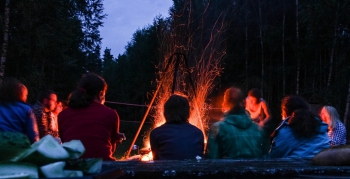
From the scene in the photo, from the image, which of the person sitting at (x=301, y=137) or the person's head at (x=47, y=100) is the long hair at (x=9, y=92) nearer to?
the person's head at (x=47, y=100)

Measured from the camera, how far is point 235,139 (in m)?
4.31

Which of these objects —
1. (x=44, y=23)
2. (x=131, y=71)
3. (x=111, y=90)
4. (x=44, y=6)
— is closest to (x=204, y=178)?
(x=44, y=6)

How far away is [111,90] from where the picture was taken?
55312mm

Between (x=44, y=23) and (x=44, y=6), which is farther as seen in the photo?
(x=44, y=23)

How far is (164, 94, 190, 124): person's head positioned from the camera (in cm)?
425

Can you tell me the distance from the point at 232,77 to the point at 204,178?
26.7 meters

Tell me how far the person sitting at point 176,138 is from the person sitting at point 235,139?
12.6 inches

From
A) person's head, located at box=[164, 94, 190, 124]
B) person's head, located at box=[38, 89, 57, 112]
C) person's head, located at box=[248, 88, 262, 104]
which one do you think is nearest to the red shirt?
person's head, located at box=[164, 94, 190, 124]

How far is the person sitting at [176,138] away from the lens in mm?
3936

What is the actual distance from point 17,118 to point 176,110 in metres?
1.59

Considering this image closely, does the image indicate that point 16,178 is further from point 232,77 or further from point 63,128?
point 232,77

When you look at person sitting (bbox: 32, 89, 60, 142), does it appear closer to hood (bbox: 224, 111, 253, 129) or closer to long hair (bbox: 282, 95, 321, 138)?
hood (bbox: 224, 111, 253, 129)

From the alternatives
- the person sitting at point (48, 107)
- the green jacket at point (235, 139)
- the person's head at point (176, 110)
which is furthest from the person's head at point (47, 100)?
the green jacket at point (235, 139)

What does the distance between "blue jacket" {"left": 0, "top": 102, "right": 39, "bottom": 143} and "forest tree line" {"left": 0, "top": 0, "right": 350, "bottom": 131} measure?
7810 millimetres
